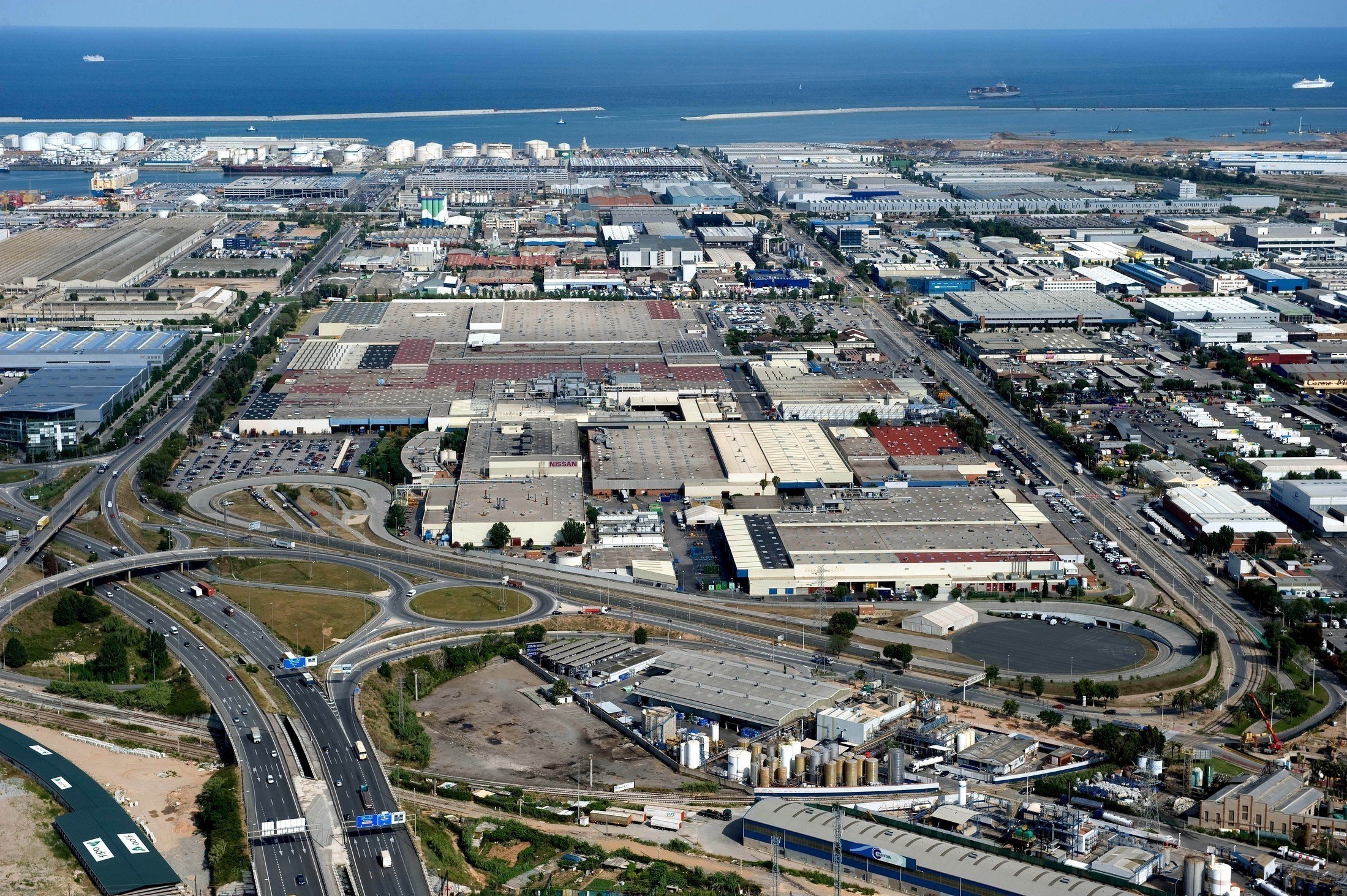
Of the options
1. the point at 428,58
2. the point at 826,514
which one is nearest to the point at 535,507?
the point at 826,514

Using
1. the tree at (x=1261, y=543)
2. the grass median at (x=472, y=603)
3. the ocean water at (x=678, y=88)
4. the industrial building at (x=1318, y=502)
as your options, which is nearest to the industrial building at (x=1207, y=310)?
the industrial building at (x=1318, y=502)

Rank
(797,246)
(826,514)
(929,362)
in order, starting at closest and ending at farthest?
(826,514)
(929,362)
(797,246)

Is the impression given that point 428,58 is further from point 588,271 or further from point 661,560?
point 661,560

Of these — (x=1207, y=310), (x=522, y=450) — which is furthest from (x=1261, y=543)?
(x=1207, y=310)

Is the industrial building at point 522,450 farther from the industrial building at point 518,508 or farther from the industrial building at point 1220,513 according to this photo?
the industrial building at point 1220,513

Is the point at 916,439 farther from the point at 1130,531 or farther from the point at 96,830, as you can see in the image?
the point at 96,830

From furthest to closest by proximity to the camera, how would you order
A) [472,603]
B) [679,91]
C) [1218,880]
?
[679,91]
[472,603]
[1218,880]
